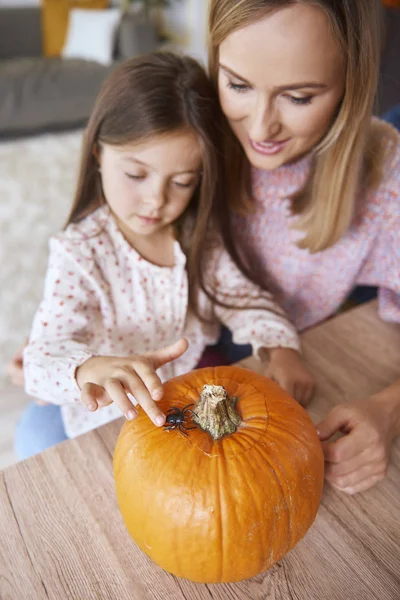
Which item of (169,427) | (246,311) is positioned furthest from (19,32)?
(169,427)

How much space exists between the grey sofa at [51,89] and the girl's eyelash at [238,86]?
2.58 metres

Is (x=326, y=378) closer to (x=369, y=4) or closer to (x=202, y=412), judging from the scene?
(x=202, y=412)

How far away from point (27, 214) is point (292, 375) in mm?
1880

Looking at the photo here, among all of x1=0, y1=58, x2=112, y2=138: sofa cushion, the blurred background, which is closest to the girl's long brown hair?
the blurred background

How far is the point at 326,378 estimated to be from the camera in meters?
0.80

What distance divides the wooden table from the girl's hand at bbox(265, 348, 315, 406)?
0.49ft

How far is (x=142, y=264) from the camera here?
942 millimetres

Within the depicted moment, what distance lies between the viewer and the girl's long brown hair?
802 mm

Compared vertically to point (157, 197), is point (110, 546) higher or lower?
lower

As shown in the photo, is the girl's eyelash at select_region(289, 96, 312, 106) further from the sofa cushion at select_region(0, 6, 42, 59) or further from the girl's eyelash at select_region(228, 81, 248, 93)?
the sofa cushion at select_region(0, 6, 42, 59)

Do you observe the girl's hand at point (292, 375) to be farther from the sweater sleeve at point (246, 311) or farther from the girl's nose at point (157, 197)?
the girl's nose at point (157, 197)

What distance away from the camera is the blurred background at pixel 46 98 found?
186 centimetres

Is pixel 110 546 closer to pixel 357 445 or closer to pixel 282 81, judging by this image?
pixel 357 445

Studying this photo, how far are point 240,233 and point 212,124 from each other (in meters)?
0.29
